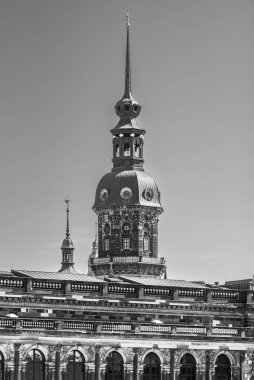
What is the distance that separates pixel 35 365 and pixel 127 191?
48.7 m

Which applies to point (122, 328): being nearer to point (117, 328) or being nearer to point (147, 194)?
point (117, 328)

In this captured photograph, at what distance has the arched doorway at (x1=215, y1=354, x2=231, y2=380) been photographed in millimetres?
129625

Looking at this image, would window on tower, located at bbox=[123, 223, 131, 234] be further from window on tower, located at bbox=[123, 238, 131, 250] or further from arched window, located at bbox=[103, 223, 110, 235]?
arched window, located at bbox=[103, 223, 110, 235]

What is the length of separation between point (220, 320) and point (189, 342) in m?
8.28

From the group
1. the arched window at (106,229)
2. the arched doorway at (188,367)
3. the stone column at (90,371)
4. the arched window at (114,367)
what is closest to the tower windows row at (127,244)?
the arched window at (106,229)

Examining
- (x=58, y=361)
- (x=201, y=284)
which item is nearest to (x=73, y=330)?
(x=58, y=361)

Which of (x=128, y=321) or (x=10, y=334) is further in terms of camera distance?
(x=128, y=321)

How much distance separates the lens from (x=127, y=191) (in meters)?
165

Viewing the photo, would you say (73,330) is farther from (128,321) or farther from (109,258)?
(109,258)

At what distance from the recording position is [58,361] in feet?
394

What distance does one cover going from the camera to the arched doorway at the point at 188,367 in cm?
12769

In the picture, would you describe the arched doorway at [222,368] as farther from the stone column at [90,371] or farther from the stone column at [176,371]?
the stone column at [90,371]

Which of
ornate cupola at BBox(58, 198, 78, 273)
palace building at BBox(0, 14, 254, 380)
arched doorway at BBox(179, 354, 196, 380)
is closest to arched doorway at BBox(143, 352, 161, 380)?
palace building at BBox(0, 14, 254, 380)

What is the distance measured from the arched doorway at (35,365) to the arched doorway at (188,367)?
14394mm
